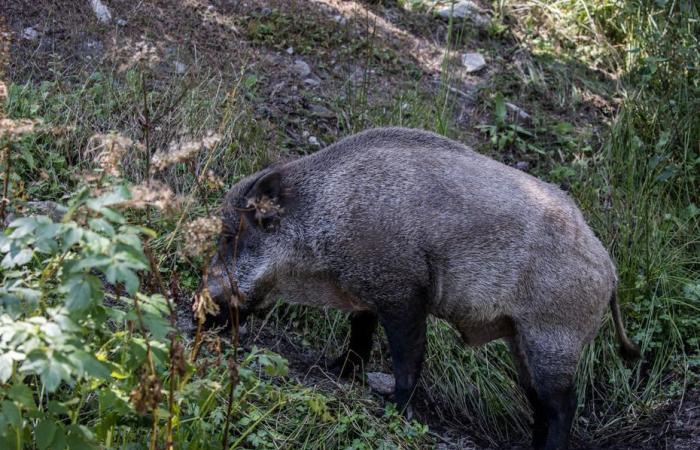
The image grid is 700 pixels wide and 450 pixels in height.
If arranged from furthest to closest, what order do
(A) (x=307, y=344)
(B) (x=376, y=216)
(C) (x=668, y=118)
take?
(C) (x=668, y=118) → (A) (x=307, y=344) → (B) (x=376, y=216)

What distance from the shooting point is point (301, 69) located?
27.1 ft

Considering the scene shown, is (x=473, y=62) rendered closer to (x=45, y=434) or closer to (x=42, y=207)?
(x=42, y=207)

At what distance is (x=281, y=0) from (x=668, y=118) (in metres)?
3.61

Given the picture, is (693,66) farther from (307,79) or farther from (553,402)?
→ (553,402)

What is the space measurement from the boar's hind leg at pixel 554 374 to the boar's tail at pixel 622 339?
→ 1.60 feet

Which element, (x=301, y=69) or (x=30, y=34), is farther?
(x=301, y=69)

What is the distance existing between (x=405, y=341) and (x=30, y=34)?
14.0ft

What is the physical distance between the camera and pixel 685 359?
6.23 m

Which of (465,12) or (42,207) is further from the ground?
(42,207)

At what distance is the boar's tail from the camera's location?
5.63 metres

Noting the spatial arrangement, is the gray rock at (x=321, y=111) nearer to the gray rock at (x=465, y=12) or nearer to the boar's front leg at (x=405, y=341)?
the gray rock at (x=465, y=12)

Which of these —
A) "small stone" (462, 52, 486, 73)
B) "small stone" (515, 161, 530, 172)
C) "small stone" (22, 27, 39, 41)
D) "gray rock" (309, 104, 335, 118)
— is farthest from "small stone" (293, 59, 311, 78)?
"small stone" (22, 27, 39, 41)

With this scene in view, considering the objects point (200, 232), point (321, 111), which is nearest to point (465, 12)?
point (321, 111)

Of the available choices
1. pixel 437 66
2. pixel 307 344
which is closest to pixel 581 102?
pixel 437 66
